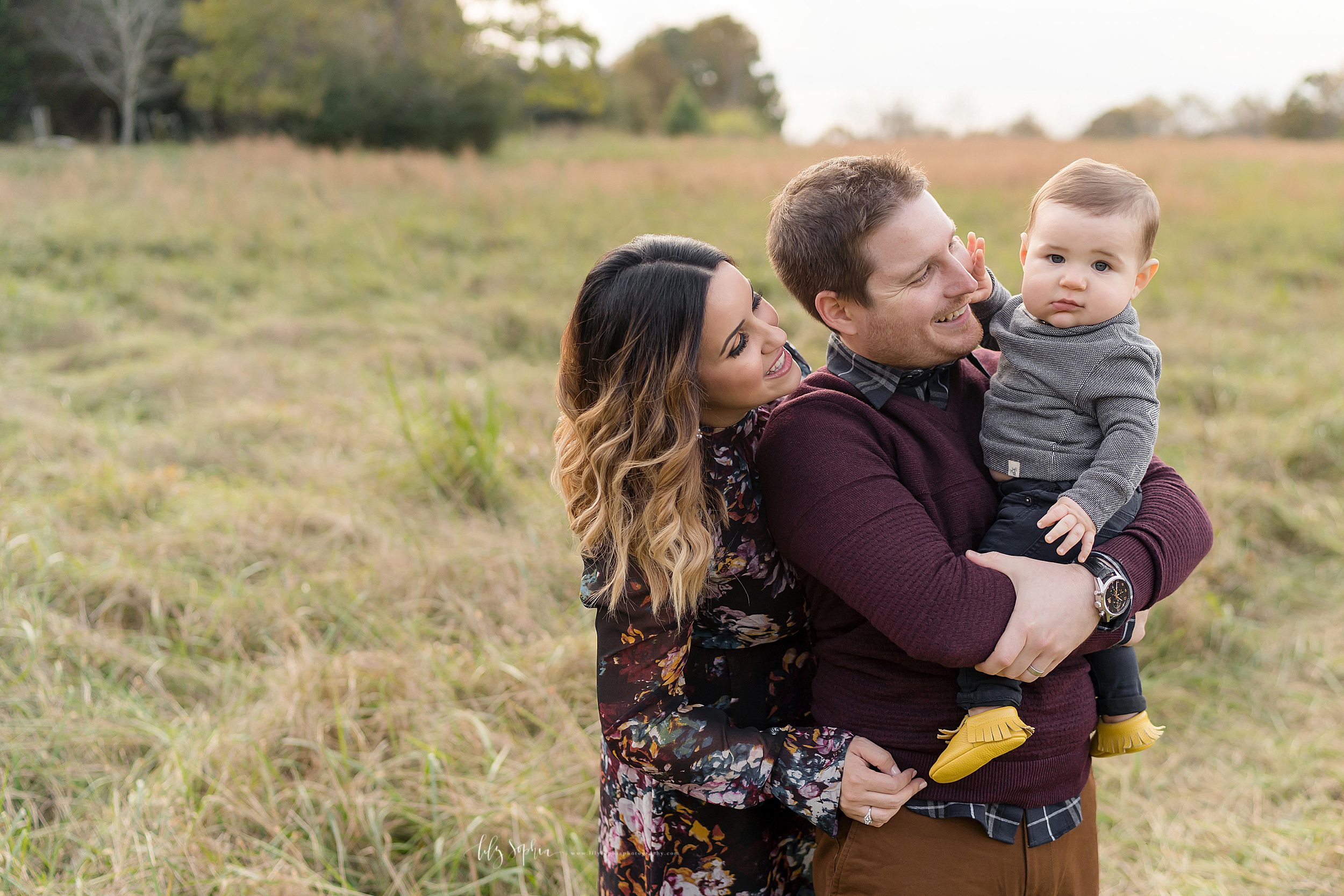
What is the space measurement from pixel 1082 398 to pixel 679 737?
0.85 m

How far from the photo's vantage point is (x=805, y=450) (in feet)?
4.55

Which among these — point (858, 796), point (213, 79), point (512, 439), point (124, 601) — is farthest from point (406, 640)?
point (213, 79)

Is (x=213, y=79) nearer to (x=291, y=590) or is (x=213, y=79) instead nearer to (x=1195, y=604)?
(x=291, y=590)

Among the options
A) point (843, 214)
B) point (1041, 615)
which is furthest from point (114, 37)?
point (1041, 615)

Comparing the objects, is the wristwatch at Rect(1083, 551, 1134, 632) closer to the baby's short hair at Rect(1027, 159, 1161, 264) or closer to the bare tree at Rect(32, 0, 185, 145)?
the baby's short hair at Rect(1027, 159, 1161, 264)

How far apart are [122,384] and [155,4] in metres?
19.5

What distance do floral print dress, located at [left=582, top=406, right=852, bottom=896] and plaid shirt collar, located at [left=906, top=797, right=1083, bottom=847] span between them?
→ 153 millimetres

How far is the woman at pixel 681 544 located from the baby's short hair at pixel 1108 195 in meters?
0.56

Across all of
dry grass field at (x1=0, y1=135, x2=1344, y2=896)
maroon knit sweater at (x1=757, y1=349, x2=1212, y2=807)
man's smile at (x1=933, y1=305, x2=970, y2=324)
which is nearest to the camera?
maroon knit sweater at (x1=757, y1=349, x2=1212, y2=807)

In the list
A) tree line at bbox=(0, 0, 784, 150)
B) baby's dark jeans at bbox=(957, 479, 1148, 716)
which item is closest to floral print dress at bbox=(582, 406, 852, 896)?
baby's dark jeans at bbox=(957, 479, 1148, 716)

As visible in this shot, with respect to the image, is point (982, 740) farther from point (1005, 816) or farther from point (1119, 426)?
point (1119, 426)

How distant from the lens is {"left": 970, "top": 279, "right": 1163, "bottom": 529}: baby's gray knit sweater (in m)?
1.42

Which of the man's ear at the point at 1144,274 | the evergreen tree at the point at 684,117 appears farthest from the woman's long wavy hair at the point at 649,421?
the evergreen tree at the point at 684,117

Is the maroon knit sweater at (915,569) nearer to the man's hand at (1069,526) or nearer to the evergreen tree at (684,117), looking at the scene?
the man's hand at (1069,526)
